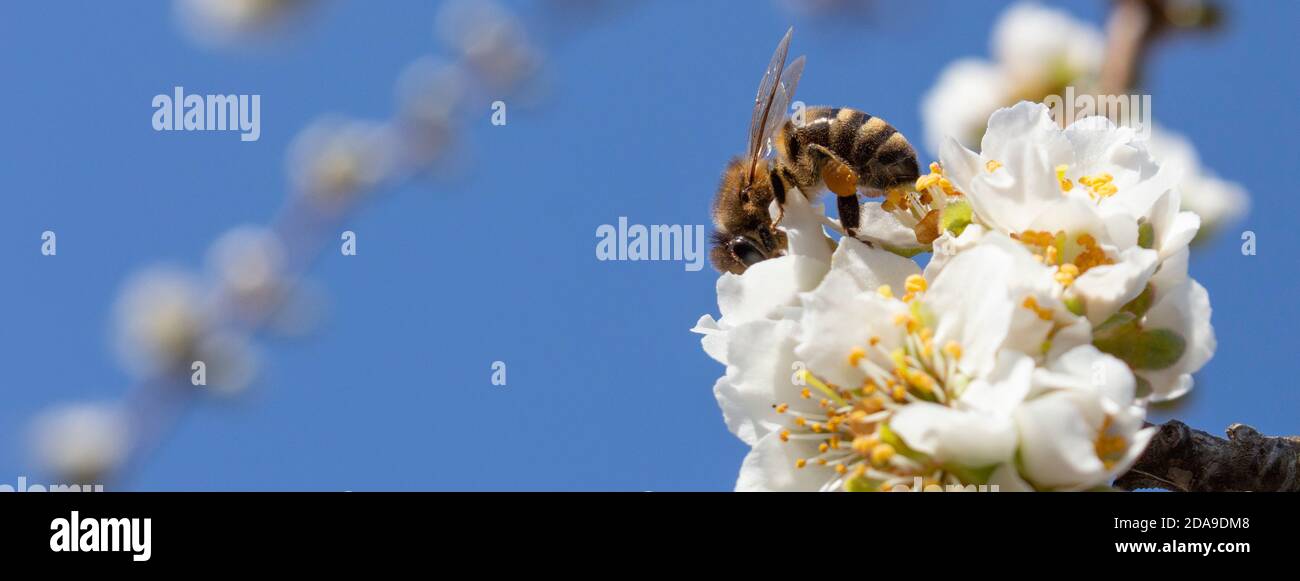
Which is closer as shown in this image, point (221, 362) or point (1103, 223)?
point (1103, 223)

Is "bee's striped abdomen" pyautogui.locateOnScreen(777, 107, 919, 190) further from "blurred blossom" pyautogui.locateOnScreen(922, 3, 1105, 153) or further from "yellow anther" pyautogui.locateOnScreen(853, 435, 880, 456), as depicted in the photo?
"blurred blossom" pyautogui.locateOnScreen(922, 3, 1105, 153)

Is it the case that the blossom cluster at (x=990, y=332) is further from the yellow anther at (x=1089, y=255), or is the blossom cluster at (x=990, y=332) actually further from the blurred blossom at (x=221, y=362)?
the blurred blossom at (x=221, y=362)

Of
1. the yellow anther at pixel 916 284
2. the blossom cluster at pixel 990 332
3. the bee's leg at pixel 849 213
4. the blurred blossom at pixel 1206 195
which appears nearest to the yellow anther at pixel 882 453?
the blossom cluster at pixel 990 332

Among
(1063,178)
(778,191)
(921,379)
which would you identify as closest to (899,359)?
(921,379)

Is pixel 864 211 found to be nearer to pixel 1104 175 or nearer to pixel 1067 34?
pixel 1104 175

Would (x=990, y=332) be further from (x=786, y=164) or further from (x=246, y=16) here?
(x=246, y=16)
